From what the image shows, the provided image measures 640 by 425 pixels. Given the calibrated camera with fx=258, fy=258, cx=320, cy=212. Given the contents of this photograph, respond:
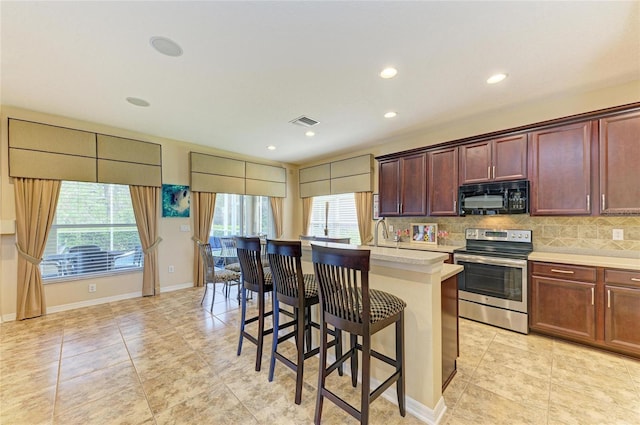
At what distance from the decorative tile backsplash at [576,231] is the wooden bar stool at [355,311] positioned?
9.09ft

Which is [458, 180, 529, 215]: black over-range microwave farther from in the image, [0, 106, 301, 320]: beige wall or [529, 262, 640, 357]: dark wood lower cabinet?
[0, 106, 301, 320]: beige wall

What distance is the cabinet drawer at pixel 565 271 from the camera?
8.59 feet

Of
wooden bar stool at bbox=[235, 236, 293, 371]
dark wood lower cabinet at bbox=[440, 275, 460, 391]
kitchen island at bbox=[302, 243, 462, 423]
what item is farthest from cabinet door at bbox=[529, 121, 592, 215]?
wooden bar stool at bbox=[235, 236, 293, 371]

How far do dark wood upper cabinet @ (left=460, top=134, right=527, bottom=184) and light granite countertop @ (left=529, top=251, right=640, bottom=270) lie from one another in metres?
0.98

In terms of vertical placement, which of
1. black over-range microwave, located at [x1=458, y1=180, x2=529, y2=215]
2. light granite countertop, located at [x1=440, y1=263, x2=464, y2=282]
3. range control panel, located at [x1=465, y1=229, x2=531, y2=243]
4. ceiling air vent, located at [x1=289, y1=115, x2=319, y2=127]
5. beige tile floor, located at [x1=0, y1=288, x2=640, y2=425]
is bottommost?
beige tile floor, located at [x1=0, y1=288, x2=640, y2=425]

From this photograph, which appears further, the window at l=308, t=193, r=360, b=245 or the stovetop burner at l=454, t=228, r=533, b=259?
the window at l=308, t=193, r=360, b=245

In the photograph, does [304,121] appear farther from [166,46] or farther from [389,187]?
[166,46]

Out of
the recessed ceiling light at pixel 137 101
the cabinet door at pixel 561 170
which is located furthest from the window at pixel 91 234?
the cabinet door at pixel 561 170

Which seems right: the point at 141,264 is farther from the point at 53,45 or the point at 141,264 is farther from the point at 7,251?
the point at 53,45

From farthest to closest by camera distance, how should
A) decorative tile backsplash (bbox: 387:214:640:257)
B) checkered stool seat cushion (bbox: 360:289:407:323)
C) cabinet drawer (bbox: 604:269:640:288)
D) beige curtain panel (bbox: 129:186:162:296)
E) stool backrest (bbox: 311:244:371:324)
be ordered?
1. beige curtain panel (bbox: 129:186:162:296)
2. decorative tile backsplash (bbox: 387:214:640:257)
3. cabinet drawer (bbox: 604:269:640:288)
4. checkered stool seat cushion (bbox: 360:289:407:323)
5. stool backrest (bbox: 311:244:371:324)

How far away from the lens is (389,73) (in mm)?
2557

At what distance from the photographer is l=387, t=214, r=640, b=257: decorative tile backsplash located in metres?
2.79

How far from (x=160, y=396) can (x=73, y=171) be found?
11.9ft

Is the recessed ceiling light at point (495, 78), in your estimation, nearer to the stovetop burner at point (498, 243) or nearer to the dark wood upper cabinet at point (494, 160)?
the dark wood upper cabinet at point (494, 160)
